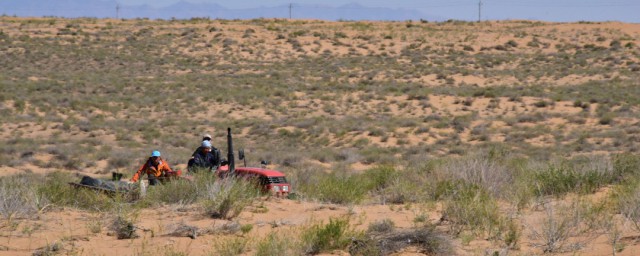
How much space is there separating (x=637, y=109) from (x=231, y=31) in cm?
3885

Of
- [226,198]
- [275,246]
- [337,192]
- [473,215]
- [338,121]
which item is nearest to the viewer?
[275,246]

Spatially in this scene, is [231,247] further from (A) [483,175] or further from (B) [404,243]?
(A) [483,175]

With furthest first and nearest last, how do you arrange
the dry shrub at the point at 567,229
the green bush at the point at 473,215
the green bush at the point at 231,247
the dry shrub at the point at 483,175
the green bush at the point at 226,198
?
the dry shrub at the point at 483,175, the green bush at the point at 226,198, the green bush at the point at 473,215, the dry shrub at the point at 567,229, the green bush at the point at 231,247

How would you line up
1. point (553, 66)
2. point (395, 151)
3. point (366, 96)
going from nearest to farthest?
point (395, 151) → point (366, 96) → point (553, 66)

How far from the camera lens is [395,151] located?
29.9m

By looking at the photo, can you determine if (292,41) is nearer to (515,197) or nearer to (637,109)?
(637,109)

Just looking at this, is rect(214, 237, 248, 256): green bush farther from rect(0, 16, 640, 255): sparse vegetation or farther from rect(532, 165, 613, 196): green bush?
rect(532, 165, 613, 196): green bush

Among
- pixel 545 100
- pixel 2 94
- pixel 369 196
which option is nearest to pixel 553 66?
pixel 545 100

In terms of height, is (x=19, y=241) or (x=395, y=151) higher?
(x=19, y=241)

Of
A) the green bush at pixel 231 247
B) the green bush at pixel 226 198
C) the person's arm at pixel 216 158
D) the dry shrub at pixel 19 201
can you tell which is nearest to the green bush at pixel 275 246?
the green bush at pixel 231 247

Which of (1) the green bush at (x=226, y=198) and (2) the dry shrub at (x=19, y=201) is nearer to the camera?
(2) the dry shrub at (x=19, y=201)

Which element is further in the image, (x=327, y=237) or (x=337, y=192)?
(x=337, y=192)

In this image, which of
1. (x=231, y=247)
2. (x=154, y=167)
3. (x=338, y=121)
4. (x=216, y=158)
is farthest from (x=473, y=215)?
(x=338, y=121)

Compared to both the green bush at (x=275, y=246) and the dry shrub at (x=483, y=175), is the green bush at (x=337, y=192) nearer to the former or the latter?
the dry shrub at (x=483, y=175)
